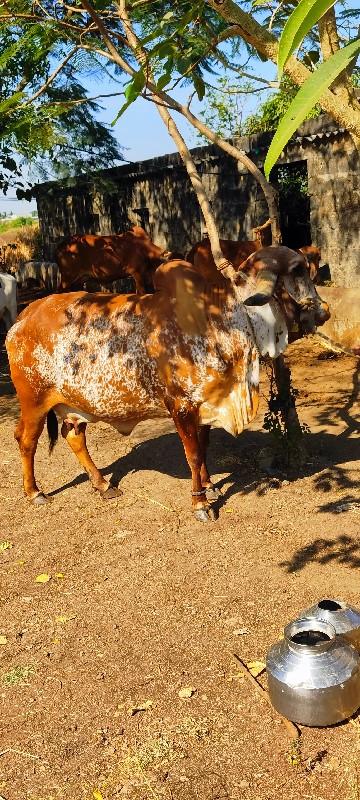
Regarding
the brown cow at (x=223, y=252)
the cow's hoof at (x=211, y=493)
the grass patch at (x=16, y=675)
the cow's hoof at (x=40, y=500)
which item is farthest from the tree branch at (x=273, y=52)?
the brown cow at (x=223, y=252)

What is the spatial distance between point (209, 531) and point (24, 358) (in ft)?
6.94

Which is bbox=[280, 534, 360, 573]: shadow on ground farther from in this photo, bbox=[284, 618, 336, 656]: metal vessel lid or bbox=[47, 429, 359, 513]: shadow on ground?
bbox=[284, 618, 336, 656]: metal vessel lid

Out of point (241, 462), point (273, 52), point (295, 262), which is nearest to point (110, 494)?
point (241, 462)

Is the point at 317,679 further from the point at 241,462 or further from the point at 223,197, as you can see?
the point at 223,197

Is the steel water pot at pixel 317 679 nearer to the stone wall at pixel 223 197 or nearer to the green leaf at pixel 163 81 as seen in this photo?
the green leaf at pixel 163 81

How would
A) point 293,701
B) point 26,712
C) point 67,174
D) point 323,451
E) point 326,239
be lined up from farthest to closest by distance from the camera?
point 67,174 → point 326,239 → point 323,451 → point 26,712 → point 293,701

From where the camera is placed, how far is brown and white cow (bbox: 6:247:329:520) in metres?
5.59

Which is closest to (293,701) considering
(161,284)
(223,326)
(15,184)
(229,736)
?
(229,736)

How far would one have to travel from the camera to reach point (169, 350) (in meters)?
5.69

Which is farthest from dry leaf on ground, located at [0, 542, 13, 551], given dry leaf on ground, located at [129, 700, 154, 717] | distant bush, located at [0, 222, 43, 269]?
distant bush, located at [0, 222, 43, 269]

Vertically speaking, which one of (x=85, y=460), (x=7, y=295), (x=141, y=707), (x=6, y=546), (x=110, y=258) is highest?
(x=110, y=258)

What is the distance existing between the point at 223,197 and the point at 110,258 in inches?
96.4

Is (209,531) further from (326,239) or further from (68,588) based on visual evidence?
(326,239)

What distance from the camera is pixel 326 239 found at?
12.3 m
